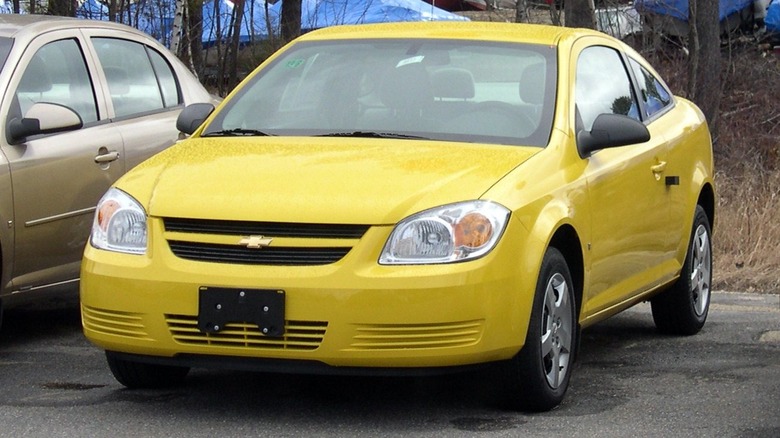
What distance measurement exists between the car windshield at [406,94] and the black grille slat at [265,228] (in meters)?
1.05

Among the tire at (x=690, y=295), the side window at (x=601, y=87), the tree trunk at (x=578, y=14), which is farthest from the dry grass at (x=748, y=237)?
the tree trunk at (x=578, y=14)

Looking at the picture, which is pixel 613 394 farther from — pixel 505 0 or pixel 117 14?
pixel 505 0

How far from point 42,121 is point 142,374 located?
1604 millimetres

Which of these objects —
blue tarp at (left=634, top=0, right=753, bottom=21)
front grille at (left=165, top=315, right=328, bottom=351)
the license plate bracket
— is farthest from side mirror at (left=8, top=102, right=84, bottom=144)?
blue tarp at (left=634, top=0, right=753, bottom=21)

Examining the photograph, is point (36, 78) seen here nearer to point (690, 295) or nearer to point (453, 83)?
point (453, 83)

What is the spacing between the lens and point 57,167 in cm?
758

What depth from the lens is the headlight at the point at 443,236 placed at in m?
5.57

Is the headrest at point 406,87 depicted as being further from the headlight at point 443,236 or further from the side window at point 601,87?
the headlight at point 443,236

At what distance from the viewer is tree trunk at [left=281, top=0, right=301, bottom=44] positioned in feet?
60.1

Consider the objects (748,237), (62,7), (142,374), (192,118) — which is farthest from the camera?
(62,7)

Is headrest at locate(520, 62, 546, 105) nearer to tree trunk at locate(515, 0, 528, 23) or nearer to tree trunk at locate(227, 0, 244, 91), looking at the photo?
tree trunk at locate(227, 0, 244, 91)

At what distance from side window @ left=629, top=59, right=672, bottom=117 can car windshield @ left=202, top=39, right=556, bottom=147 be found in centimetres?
115

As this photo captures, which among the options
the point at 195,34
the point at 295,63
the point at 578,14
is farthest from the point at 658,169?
the point at 195,34

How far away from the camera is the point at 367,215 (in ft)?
18.3
